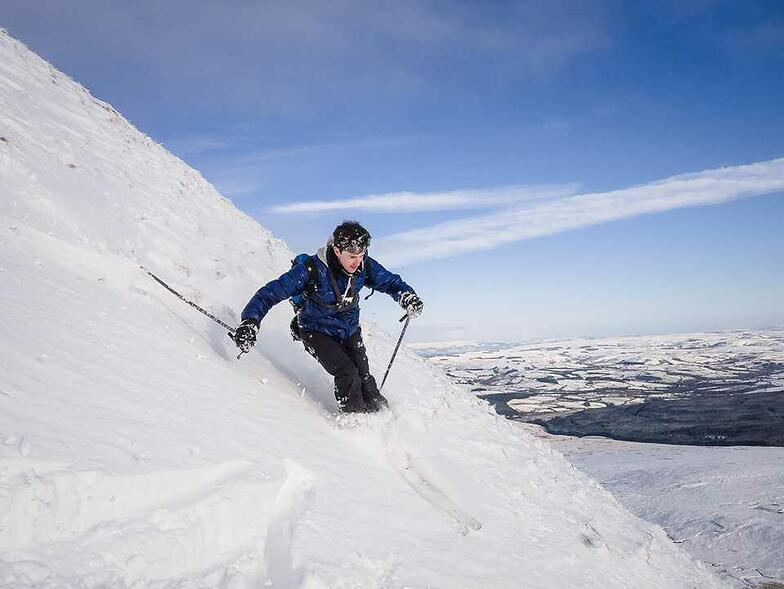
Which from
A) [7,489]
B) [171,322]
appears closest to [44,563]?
[7,489]

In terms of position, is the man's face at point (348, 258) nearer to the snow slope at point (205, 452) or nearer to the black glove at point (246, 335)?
the black glove at point (246, 335)

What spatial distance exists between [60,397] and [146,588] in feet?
5.60

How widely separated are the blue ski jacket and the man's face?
0.10 m

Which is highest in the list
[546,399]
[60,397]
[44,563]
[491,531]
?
[60,397]

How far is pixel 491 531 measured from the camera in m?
5.47

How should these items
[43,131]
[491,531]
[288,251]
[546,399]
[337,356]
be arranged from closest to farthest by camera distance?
1. [491,531]
2. [337,356]
3. [43,131]
4. [288,251]
5. [546,399]

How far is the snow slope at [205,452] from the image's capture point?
2818mm

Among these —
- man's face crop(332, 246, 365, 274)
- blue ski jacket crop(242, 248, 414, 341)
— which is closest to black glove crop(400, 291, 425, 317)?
blue ski jacket crop(242, 248, 414, 341)

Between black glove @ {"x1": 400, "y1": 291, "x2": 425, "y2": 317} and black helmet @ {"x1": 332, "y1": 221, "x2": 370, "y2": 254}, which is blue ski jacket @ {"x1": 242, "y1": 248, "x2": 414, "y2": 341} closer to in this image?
black helmet @ {"x1": 332, "y1": 221, "x2": 370, "y2": 254}

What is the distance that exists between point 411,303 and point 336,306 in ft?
4.43

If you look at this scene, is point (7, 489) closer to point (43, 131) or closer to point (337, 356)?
point (337, 356)

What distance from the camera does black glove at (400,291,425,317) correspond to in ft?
22.7

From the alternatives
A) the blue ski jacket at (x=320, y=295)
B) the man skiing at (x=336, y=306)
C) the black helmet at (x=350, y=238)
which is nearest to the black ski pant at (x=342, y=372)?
the man skiing at (x=336, y=306)

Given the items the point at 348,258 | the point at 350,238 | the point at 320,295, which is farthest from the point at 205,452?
the point at 350,238
